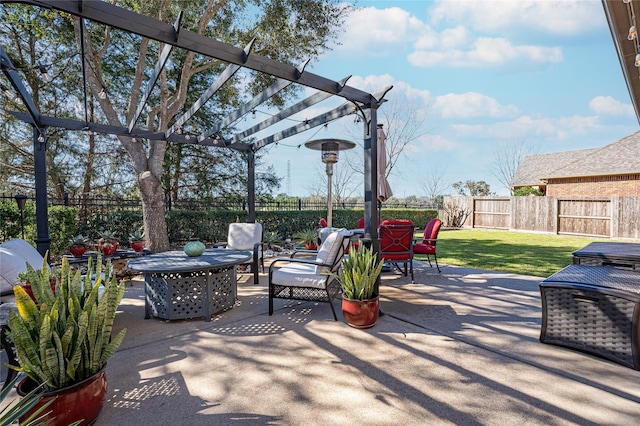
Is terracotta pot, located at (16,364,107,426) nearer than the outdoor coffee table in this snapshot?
Yes

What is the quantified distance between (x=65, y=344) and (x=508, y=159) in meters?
34.7

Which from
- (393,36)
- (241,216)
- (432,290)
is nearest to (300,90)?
(393,36)

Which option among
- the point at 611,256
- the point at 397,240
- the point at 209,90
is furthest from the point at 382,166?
the point at 611,256

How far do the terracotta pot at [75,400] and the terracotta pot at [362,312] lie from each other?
7.06 feet

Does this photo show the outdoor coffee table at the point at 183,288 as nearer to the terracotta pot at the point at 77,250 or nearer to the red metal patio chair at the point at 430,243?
the terracotta pot at the point at 77,250

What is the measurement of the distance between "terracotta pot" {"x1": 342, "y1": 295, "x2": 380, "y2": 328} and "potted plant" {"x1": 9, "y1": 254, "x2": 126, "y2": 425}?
2092mm

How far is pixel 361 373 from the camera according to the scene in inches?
90.3

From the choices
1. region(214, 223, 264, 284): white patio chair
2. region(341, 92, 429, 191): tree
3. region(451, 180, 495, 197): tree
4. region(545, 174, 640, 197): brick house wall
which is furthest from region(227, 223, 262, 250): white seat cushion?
region(451, 180, 495, 197): tree

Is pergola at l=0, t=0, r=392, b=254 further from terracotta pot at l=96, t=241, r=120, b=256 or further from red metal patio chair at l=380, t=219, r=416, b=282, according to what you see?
red metal patio chair at l=380, t=219, r=416, b=282

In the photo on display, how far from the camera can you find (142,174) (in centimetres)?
690

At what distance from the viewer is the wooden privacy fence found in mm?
11031

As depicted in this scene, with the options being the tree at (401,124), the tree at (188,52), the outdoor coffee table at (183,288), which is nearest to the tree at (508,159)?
the tree at (401,124)

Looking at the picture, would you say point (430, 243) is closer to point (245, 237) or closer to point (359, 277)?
point (359, 277)

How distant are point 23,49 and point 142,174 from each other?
6.33 m
